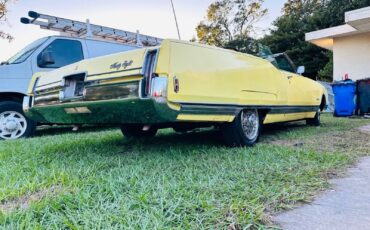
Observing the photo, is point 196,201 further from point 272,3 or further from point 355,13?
point 272,3

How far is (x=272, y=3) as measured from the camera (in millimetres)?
33906

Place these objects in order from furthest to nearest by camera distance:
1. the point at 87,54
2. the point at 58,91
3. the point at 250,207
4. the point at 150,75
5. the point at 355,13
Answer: the point at 355,13 → the point at 87,54 → the point at 58,91 → the point at 150,75 → the point at 250,207

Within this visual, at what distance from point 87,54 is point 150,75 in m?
4.49

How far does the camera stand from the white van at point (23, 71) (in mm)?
6152

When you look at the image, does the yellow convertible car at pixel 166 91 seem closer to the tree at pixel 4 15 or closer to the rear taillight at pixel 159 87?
the rear taillight at pixel 159 87

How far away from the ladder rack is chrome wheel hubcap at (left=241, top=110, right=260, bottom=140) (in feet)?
15.2

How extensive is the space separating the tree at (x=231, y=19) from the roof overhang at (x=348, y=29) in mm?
20365

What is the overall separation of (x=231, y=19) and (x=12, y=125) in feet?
101

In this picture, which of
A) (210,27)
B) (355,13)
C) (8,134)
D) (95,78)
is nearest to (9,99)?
(8,134)

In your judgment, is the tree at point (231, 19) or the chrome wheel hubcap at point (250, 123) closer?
the chrome wheel hubcap at point (250, 123)

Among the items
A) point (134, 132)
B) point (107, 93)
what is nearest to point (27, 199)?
point (107, 93)

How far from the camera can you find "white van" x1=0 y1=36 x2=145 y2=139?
6.15m

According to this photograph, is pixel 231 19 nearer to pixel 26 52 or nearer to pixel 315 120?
pixel 315 120

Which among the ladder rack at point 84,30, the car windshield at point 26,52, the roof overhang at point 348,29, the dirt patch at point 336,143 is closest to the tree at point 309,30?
the roof overhang at point 348,29
